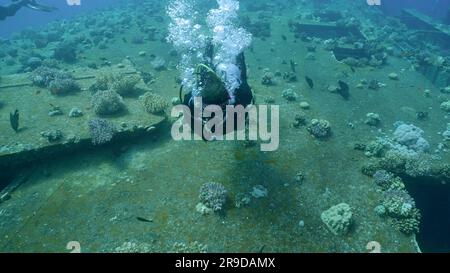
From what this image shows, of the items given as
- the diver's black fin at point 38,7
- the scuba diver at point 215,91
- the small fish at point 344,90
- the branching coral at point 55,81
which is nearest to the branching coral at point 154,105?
the branching coral at point 55,81

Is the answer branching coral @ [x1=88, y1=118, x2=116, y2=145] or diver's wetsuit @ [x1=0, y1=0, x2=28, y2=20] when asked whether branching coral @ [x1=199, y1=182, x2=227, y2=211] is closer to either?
branching coral @ [x1=88, y1=118, x2=116, y2=145]

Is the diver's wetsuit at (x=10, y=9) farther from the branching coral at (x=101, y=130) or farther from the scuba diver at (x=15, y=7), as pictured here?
the branching coral at (x=101, y=130)

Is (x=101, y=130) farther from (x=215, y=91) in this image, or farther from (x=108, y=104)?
(x=215, y=91)

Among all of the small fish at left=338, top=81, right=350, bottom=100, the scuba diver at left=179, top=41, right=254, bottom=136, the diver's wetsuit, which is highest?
the diver's wetsuit

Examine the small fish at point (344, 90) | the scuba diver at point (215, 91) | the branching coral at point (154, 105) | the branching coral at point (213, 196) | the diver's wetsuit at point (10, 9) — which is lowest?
the branching coral at point (213, 196)

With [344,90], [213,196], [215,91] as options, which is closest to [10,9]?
[215,91]

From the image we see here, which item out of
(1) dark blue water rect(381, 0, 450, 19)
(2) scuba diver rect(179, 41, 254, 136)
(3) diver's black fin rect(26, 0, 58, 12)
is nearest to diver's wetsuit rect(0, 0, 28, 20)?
(3) diver's black fin rect(26, 0, 58, 12)

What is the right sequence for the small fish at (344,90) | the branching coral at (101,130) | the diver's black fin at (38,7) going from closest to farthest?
1. the branching coral at (101,130)
2. the small fish at (344,90)
3. the diver's black fin at (38,7)

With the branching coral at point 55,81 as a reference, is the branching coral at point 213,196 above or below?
below

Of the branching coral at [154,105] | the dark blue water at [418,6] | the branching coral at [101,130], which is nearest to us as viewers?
the branching coral at [101,130]

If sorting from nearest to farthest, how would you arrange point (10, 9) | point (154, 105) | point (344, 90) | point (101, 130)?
1. point (101, 130)
2. point (154, 105)
3. point (344, 90)
4. point (10, 9)

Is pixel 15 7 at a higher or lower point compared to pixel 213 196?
higher
